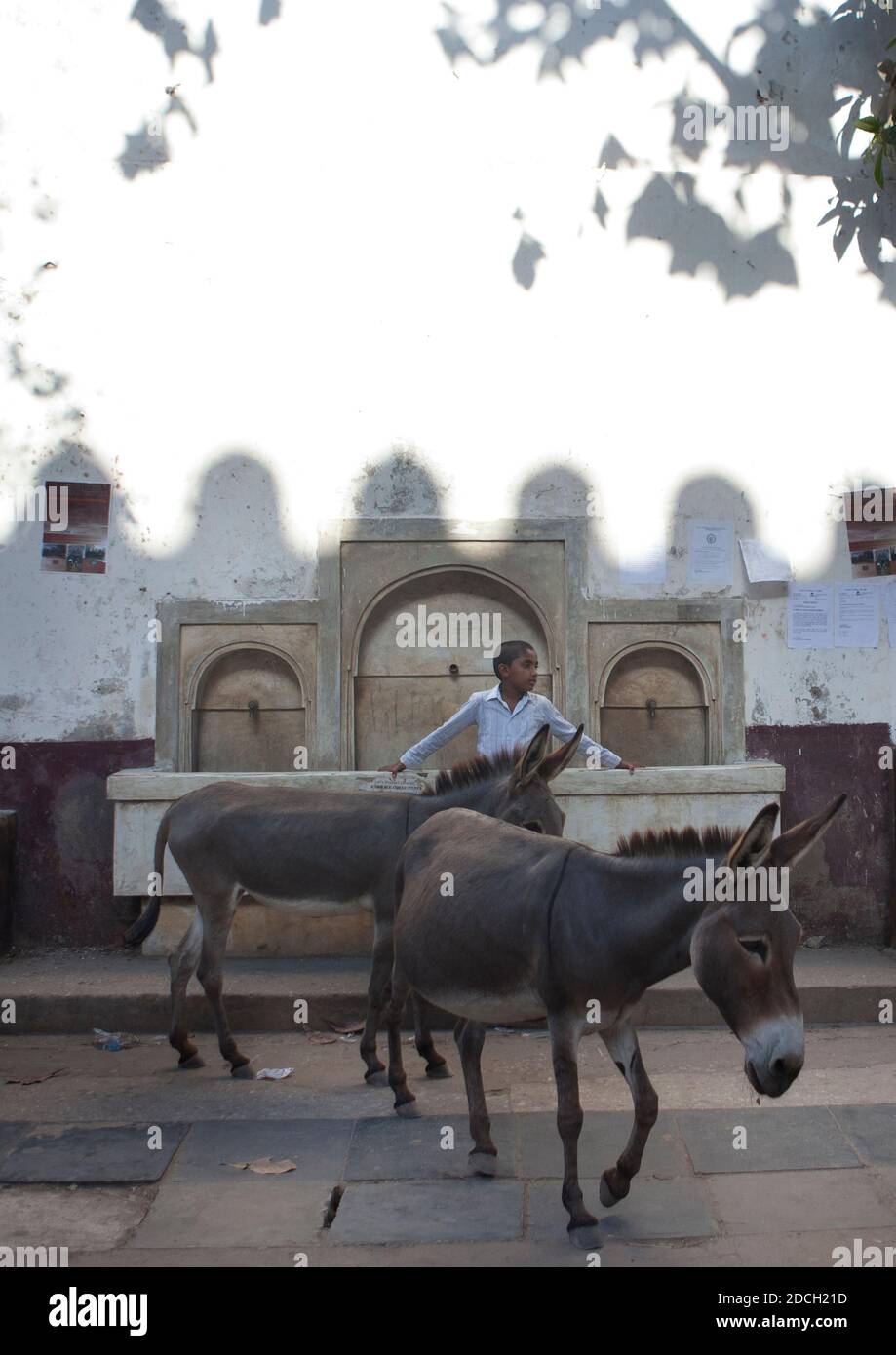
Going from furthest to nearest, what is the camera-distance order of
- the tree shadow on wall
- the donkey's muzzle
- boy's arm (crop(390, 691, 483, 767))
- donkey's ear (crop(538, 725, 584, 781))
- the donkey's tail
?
the tree shadow on wall → boy's arm (crop(390, 691, 483, 767)) → the donkey's tail → donkey's ear (crop(538, 725, 584, 781)) → the donkey's muzzle

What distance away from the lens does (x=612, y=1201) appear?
12.9ft

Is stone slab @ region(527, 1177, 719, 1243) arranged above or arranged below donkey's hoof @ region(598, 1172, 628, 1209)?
below

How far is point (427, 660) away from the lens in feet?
25.3

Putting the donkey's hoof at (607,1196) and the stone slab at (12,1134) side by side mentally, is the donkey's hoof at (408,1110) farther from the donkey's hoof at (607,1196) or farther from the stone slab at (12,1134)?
the stone slab at (12,1134)

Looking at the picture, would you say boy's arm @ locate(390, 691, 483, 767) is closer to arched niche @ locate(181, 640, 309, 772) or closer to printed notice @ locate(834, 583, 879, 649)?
arched niche @ locate(181, 640, 309, 772)

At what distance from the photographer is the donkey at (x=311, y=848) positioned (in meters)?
5.34

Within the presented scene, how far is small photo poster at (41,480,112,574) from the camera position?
7.40m

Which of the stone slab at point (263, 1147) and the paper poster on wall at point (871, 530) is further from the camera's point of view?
the paper poster on wall at point (871, 530)

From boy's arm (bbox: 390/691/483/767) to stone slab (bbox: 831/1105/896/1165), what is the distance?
96.3 inches

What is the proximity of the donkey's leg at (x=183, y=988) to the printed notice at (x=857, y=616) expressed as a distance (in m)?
4.08

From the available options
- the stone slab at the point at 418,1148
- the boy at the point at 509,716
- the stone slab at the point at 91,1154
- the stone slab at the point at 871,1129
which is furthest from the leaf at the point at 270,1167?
the boy at the point at 509,716

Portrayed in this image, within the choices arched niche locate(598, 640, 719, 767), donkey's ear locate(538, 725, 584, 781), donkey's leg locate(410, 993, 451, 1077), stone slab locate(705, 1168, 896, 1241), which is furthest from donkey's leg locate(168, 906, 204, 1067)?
arched niche locate(598, 640, 719, 767)
